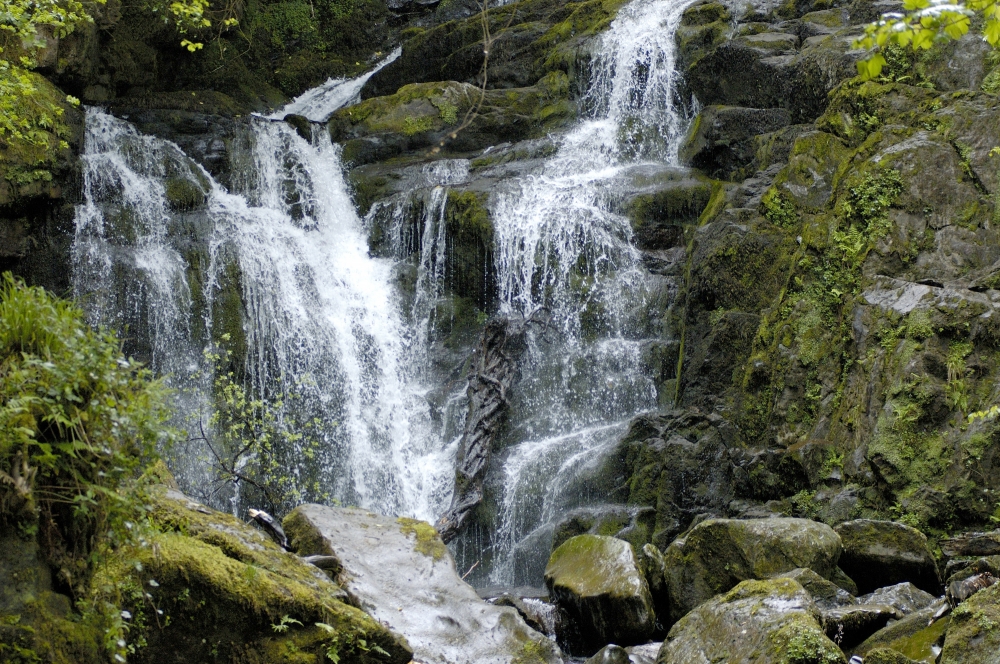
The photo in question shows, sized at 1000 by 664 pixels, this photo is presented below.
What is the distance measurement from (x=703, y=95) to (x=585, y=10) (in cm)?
549

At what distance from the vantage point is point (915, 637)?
18.3 ft

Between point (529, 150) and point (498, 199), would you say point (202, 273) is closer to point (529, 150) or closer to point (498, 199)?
point (498, 199)

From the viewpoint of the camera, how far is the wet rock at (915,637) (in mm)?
5363

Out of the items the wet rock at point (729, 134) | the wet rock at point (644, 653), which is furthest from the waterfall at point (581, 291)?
the wet rock at point (644, 653)

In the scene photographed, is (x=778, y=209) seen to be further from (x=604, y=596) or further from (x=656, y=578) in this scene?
(x=604, y=596)

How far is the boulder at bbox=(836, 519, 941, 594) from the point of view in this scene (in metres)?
7.11

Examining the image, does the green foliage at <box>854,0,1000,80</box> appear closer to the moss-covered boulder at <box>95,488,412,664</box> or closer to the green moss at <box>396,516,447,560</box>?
the moss-covered boulder at <box>95,488,412,664</box>

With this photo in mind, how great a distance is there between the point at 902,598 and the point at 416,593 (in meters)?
3.52

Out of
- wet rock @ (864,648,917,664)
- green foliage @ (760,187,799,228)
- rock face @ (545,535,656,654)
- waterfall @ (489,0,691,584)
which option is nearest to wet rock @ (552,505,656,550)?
waterfall @ (489,0,691,584)

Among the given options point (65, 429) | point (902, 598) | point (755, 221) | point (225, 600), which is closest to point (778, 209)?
point (755, 221)

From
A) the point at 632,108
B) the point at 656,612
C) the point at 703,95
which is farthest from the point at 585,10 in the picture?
the point at 656,612

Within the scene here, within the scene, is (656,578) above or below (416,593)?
below

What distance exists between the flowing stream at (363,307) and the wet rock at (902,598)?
5.23 m

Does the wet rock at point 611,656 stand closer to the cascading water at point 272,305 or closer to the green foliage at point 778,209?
the cascading water at point 272,305
